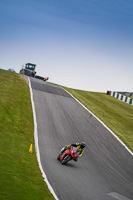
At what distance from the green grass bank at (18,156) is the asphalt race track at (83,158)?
0.61 meters

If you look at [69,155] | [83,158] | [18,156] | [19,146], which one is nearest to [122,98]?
[83,158]

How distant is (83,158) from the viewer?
1488cm

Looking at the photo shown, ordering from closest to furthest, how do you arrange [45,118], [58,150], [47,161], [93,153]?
[47,161]
[58,150]
[93,153]
[45,118]

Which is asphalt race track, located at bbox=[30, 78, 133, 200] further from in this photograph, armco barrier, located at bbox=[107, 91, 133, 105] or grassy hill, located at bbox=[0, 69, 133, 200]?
armco barrier, located at bbox=[107, 91, 133, 105]

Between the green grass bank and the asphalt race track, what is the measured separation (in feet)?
2.01

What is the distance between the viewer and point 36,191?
9.08m

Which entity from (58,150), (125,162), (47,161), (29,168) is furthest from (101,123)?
(29,168)

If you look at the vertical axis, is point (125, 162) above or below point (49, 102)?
below

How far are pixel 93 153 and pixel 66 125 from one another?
4.61 m

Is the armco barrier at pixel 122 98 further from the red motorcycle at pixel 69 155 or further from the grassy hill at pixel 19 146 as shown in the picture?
the red motorcycle at pixel 69 155

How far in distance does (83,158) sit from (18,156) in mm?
3889

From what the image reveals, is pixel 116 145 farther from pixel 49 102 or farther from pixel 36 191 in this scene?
pixel 36 191

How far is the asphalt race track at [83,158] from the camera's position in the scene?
10648 mm

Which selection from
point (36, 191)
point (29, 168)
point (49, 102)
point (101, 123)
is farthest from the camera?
point (49, 102)
